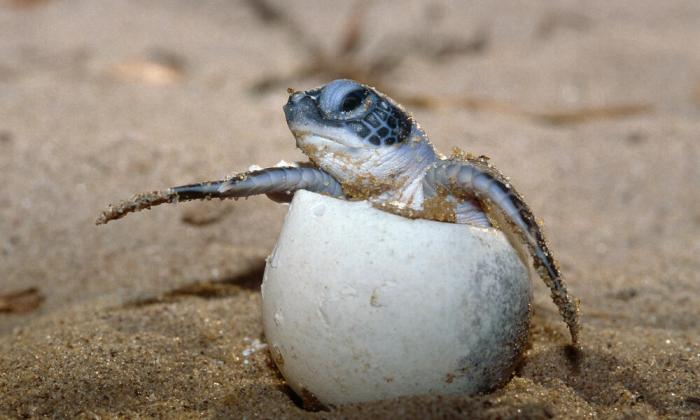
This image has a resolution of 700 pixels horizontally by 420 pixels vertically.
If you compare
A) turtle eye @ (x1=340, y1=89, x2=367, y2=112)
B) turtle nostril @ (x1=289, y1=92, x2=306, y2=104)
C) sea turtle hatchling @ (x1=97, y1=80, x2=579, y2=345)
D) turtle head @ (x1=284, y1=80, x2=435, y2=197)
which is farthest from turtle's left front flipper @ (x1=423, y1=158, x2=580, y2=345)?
turtle nostril @ (x1=289, y1=92, x2=306, y2=104)

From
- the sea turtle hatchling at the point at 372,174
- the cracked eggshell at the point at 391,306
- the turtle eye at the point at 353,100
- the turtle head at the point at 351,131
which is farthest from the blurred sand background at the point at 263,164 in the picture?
the turtle eye at the point at 353,100

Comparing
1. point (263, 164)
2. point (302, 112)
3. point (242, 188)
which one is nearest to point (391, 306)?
point (242, 188)

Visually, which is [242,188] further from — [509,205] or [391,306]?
[509,205]

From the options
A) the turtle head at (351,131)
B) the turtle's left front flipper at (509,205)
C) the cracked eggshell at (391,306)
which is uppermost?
the turtle head at (351,131)

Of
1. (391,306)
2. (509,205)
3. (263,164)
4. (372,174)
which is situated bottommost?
(391,306)

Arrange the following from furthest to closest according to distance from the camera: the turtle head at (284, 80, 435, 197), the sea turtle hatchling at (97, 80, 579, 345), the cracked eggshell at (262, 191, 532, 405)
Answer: the turtle head at (284, 80, 435, 197) < the sea turtle hatchling at (97, 80, 579, 345) < the cracked eggshell at (262, 191, 532, 405)

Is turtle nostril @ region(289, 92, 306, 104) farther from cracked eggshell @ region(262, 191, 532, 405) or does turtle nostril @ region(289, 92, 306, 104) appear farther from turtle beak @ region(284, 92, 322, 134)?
cracked eggshell @ region(262, 191, 532, 405)

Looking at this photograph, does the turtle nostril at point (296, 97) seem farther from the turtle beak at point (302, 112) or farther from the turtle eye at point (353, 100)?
the turtle eye at point (353, 100)
